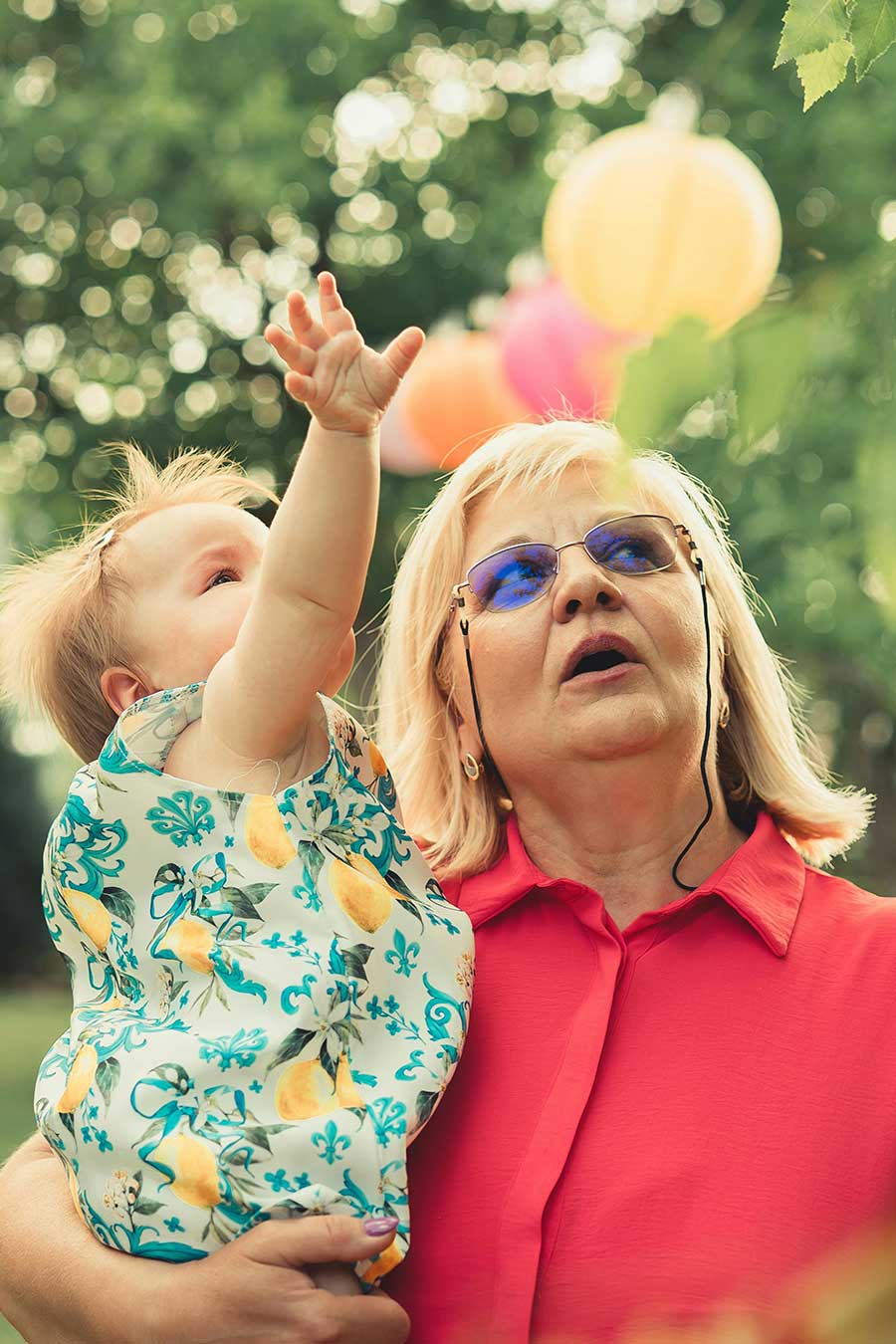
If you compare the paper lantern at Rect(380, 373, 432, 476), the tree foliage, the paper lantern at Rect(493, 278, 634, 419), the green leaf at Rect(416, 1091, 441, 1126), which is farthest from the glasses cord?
the tree foliage

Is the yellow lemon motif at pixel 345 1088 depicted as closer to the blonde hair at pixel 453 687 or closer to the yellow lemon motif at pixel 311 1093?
the yellow lemon motif at pixel 311 1093

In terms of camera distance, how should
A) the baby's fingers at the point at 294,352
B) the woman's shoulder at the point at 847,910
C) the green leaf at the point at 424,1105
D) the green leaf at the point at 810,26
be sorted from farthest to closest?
the woman's shoulder at the point at 847,910
the green leaf at the point at 424,1105
the baby's fingers at the point at 294,352
the green leaf at the point at 810,26

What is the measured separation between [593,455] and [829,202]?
840 cm

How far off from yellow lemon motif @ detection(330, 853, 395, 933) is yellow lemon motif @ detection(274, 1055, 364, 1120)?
0.64 ft

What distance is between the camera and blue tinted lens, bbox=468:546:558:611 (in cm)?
237

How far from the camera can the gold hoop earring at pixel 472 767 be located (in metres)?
2.54

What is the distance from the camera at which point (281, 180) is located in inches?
388

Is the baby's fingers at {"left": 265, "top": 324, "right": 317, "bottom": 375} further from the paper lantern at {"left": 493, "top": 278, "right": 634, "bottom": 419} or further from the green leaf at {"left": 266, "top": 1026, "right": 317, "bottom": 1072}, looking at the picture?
the paper lantern at {"left": 493, "top": 278, "right": 634, "bottom": 419}

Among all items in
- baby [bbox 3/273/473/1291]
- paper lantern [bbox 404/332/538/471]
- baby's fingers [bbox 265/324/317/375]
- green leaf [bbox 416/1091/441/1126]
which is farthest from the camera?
paper lantern [bbox 404/332/538/471]

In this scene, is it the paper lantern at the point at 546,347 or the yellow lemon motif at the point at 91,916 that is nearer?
the yellow lemon motif at the point at 91,916

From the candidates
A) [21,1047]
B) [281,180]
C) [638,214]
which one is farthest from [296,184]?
[21,1047]

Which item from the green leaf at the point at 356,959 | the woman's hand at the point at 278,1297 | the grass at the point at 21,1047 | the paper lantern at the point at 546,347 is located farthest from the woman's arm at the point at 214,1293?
the grass at the point at 21,1047

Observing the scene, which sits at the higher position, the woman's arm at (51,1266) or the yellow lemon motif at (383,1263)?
the yellow lemon motif at (383,1263)

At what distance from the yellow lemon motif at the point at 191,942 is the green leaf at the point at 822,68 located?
1.31m
